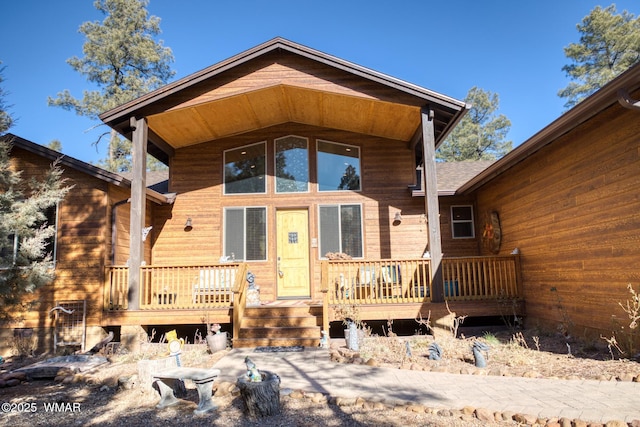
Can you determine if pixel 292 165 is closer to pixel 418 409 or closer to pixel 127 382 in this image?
pixel 127 382

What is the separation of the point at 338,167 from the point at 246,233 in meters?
2.75

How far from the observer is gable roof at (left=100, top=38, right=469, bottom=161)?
8008mm

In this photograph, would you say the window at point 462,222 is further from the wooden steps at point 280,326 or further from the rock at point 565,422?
the rock at point 565,422

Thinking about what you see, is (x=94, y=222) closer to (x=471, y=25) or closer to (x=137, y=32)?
(x=471, y=25)

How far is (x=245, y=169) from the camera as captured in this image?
1031 cm

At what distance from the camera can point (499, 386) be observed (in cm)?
443

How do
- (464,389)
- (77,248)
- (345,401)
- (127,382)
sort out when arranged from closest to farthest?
(345,401), (464,389), (127,382), (77,248)

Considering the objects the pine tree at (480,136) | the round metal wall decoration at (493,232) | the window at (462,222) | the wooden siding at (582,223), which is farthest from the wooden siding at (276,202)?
the pine tree at (480,136)

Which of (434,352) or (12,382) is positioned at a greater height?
(434,352)

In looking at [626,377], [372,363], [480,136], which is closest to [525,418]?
[626,377]

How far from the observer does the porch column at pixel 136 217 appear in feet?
25.1

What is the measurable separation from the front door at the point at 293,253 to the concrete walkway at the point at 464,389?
398 cm

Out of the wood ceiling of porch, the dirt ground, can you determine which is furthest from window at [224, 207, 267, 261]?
the dirt ground

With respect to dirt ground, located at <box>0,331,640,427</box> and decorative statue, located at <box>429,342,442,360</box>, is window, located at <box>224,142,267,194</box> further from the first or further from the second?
decorative statue, located at <box>429,342,442,360</box>
